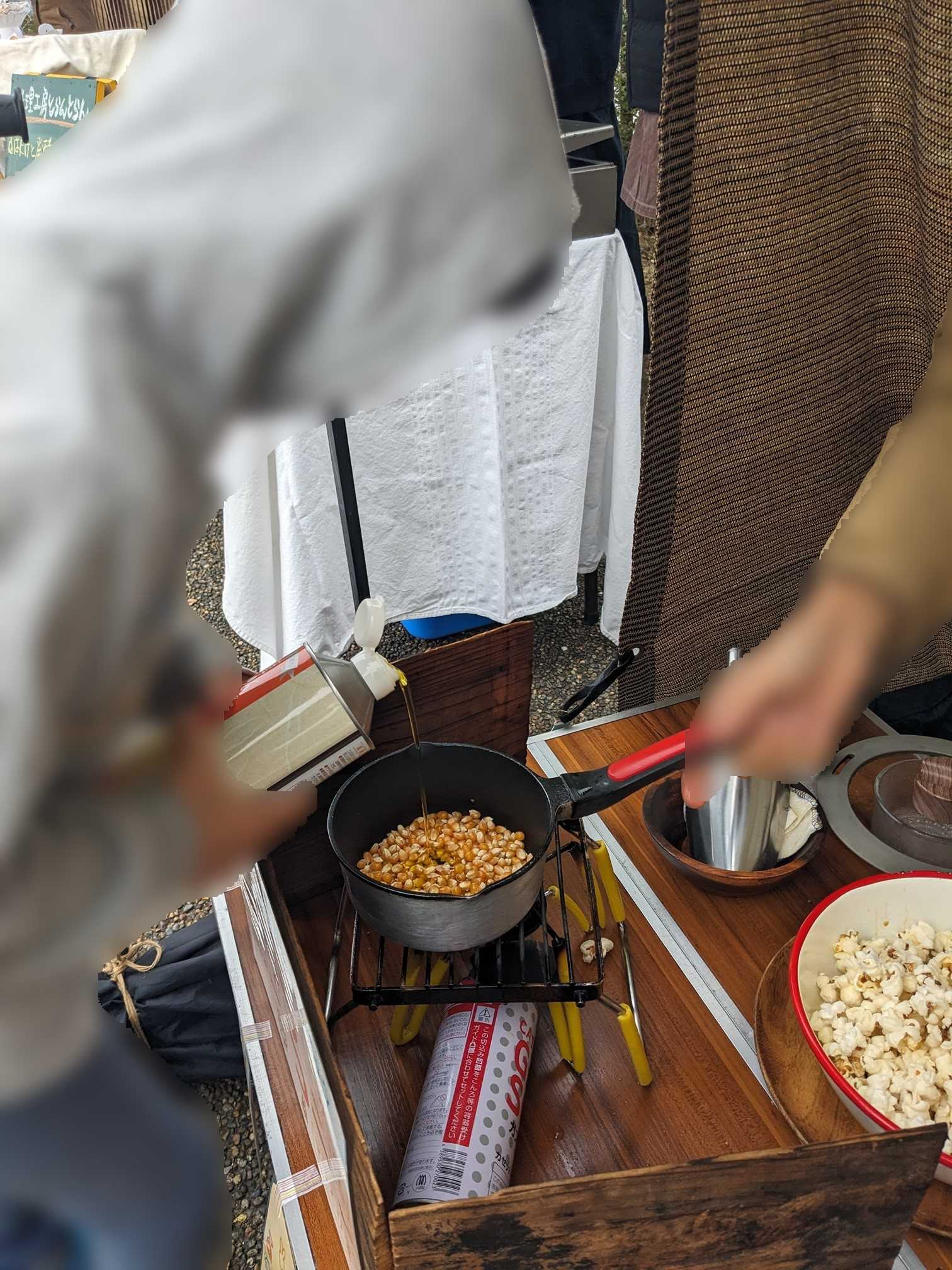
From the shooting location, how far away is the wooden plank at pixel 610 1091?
90 cm

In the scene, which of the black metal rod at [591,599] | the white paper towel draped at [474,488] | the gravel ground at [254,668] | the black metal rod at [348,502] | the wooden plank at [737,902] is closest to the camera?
the wooden plank at [737,902]

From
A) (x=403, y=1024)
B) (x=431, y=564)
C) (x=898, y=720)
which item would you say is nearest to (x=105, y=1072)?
(x=403, y=1024)

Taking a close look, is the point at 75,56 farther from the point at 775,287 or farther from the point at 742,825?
the point at 742,825

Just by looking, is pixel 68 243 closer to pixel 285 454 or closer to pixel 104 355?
pixel 104 355

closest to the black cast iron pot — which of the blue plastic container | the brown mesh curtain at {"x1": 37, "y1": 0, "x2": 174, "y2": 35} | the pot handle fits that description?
the pot handle

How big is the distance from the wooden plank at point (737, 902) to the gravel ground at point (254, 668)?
0.59 m

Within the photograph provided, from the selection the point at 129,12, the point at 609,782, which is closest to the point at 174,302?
the point at 609,782

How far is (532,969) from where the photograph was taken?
99 centimetres

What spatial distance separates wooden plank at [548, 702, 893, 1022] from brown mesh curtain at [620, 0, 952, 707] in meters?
0.24

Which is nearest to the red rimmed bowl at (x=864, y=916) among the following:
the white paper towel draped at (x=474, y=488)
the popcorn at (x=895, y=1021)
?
the popcorn at (x=895, y=1021)

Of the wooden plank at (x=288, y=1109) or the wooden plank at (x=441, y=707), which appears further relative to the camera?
the wooden plank at (x=441, y=707)

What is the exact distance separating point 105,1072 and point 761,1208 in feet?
1.52

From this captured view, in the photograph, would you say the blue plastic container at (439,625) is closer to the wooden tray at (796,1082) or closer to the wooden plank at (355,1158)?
the wooden tray at (796,1082)

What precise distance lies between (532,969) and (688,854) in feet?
0.91
